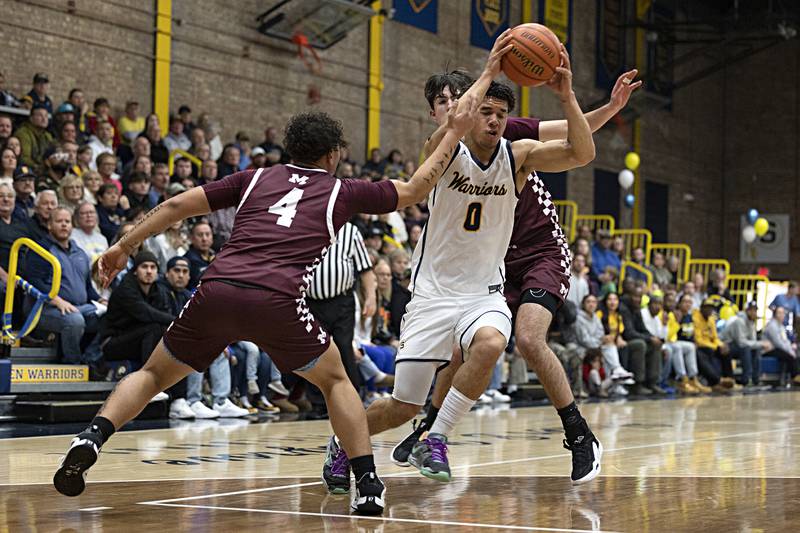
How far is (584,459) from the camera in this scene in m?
5.35

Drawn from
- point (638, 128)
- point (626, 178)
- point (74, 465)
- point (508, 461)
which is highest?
point (638, 128)

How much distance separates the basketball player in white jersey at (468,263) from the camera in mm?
5246

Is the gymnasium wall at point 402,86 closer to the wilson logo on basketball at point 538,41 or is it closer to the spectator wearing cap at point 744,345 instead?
the spectator wearing cap at point 744,345

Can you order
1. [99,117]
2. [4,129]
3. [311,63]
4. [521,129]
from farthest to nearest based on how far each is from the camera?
[311,63]
[99,117]
[4,129]
[521,129]

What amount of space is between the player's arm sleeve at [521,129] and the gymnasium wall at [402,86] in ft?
34.2

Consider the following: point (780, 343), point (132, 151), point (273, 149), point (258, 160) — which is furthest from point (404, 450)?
point (780, 343)

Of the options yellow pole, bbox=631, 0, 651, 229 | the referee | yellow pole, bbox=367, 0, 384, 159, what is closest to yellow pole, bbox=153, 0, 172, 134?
yellow pole, bbox=367, 0, 384, 159

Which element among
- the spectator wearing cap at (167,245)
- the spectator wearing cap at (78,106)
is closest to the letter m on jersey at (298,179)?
the spectator wearing cap at (167,245)

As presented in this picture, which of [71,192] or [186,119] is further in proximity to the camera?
[186,119]

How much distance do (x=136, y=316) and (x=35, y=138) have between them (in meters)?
3.92

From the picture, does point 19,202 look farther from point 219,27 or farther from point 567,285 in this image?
point 219,27

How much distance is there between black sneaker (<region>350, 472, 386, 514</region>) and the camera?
174 inches

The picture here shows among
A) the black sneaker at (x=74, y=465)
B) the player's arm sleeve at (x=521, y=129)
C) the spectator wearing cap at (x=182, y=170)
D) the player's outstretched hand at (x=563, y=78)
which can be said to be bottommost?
the black sneaker at (x=74, y=465)

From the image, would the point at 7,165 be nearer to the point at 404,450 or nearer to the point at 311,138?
the point at 404,450
